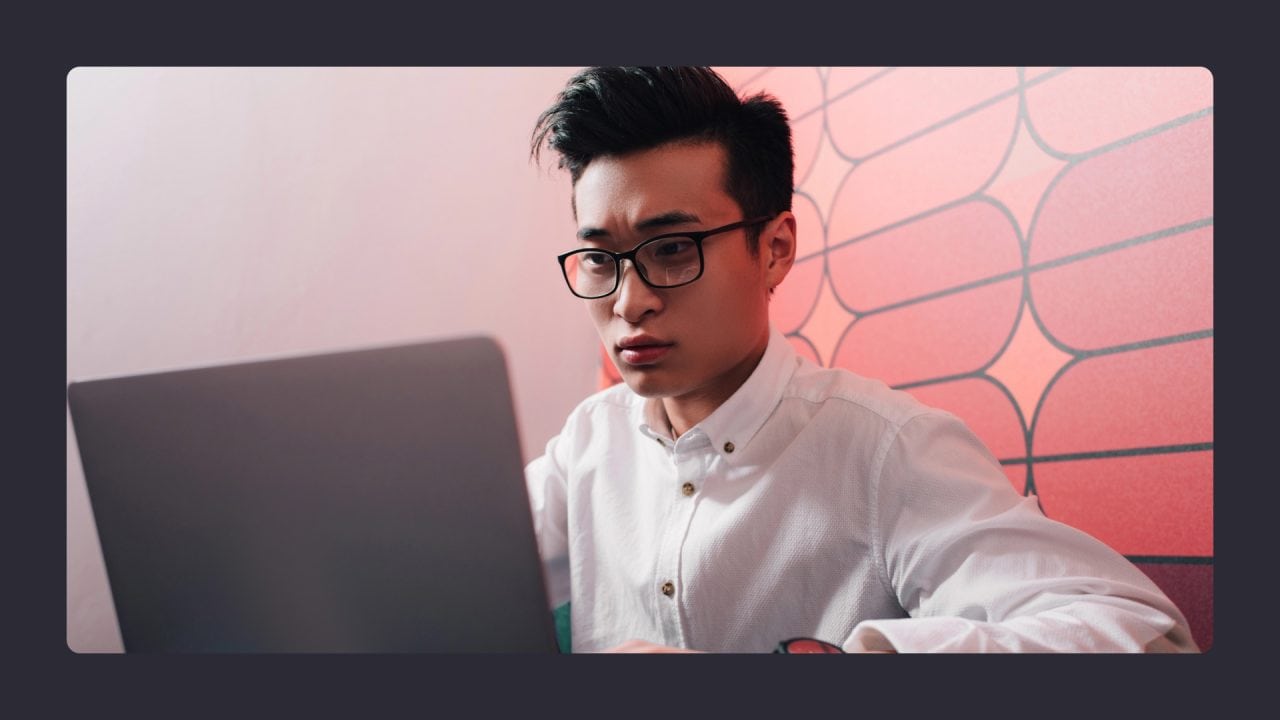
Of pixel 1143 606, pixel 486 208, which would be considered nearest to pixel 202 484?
pixel 1143 606

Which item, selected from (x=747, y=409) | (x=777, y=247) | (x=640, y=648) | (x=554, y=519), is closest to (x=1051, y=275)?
(x=777, y=247)

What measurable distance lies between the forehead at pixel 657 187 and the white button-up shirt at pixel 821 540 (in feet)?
0.78

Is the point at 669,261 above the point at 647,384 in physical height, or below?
above

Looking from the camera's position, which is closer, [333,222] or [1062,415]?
[1062,415]

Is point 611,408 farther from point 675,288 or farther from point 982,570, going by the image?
point 982,570

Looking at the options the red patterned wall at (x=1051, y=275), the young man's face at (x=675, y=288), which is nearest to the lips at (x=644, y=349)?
the young man's face at (x=675, y=288)

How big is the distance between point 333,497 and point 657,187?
2.07 feet

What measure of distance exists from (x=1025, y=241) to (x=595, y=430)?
2.74ft

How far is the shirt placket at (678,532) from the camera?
1.25 metres

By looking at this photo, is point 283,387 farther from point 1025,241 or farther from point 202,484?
point 1025,241

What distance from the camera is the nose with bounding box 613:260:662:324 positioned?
1191 mm

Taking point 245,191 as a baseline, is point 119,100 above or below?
above

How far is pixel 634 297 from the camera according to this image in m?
1.19

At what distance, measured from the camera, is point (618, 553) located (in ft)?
4.55
